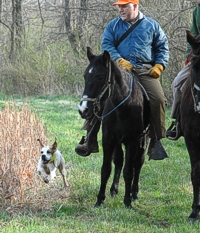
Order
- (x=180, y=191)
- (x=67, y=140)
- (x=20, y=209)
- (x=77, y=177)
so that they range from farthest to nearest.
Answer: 1. (x=67, y=140)
2. (x=77, y=177)
3. (x=180, y=191)
4. (x=20, y=209)

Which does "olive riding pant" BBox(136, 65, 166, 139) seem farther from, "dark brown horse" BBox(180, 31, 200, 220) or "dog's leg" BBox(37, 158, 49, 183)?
"dog's leg" BBox(37, 158, 49, 183)

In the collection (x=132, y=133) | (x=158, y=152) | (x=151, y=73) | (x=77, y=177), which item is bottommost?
(x=77, y=177)

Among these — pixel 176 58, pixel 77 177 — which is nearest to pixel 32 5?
pixel 176 58

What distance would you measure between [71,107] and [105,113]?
13845 mm

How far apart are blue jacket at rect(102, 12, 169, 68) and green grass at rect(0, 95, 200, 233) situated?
6.48 ft

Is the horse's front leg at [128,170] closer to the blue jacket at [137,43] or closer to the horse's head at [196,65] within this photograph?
the blue jacket at [137,43]

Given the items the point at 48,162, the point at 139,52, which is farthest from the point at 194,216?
the point at 139,52

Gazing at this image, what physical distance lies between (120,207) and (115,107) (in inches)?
53.2

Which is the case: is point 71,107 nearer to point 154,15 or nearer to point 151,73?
point 154,15

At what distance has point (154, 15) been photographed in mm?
17312

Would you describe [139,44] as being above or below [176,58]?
above

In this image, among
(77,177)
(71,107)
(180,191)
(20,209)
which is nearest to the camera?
(20,209)

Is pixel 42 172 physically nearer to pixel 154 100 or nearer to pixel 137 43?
pixel 154 100

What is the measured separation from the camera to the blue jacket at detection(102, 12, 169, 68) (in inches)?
306
